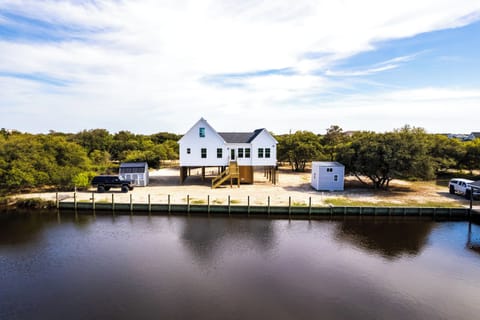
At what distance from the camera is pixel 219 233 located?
2003cm

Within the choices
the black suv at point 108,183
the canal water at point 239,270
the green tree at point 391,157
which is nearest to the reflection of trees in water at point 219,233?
the canal water at point 239,270

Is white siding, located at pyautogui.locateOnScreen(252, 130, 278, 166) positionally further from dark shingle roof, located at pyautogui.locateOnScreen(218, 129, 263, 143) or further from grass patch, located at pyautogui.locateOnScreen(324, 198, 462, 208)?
grass patch, located at pyautogui.locateOnScreen(324, 198, 462, 208)

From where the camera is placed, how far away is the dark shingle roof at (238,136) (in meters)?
34.5

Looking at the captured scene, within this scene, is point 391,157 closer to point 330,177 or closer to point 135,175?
point 330,177

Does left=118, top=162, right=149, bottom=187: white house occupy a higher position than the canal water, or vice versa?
left=118, top=162, right=149, bottom=187: white house

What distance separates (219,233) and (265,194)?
10.3m

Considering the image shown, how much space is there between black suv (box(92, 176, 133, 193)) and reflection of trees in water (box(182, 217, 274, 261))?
421 inches

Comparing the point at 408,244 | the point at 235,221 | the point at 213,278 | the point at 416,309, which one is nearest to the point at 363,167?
the point at 408,244

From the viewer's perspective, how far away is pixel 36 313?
11.3 m

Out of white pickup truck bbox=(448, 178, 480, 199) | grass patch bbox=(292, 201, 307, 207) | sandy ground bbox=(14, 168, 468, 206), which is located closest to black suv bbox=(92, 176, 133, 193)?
sandy ground bbox=(14, 168, 468, 206)

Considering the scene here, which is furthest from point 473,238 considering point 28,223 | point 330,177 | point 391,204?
point 28,223

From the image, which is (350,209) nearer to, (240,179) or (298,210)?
(298,210)

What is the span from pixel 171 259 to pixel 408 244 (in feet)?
49.2

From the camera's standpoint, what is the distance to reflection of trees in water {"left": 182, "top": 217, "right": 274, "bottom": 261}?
17625 mm
